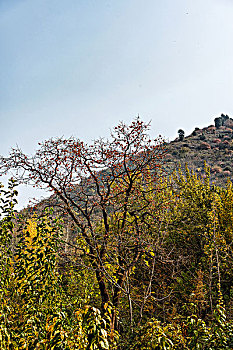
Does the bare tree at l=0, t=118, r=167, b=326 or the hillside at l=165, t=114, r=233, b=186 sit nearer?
the bare tree at l=0, t=118, r=167, b=326

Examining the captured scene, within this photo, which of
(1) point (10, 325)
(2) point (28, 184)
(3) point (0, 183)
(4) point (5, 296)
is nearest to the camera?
(1) point (10, 325)

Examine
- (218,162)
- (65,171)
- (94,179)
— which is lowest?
(218,162)

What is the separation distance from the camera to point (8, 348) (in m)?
2.67

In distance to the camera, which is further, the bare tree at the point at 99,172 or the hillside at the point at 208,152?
the hillside at the point at 208,152

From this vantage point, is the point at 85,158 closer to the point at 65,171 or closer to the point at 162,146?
the point at 65,171

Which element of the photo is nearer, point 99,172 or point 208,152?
point 99,172

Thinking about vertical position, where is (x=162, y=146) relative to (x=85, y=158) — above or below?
below

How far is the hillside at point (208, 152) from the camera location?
30134mm

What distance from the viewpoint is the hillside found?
98.9 ft

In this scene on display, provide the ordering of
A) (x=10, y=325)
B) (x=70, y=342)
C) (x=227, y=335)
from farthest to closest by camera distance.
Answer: (x=10, y=325), (x=227, y=335), (x=70, y=342)

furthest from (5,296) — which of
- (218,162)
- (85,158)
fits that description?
(218,162)

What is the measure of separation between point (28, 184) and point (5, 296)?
3732mm

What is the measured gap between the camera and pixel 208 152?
3659 cm

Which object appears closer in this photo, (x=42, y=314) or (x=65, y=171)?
(x=42, y=314)
